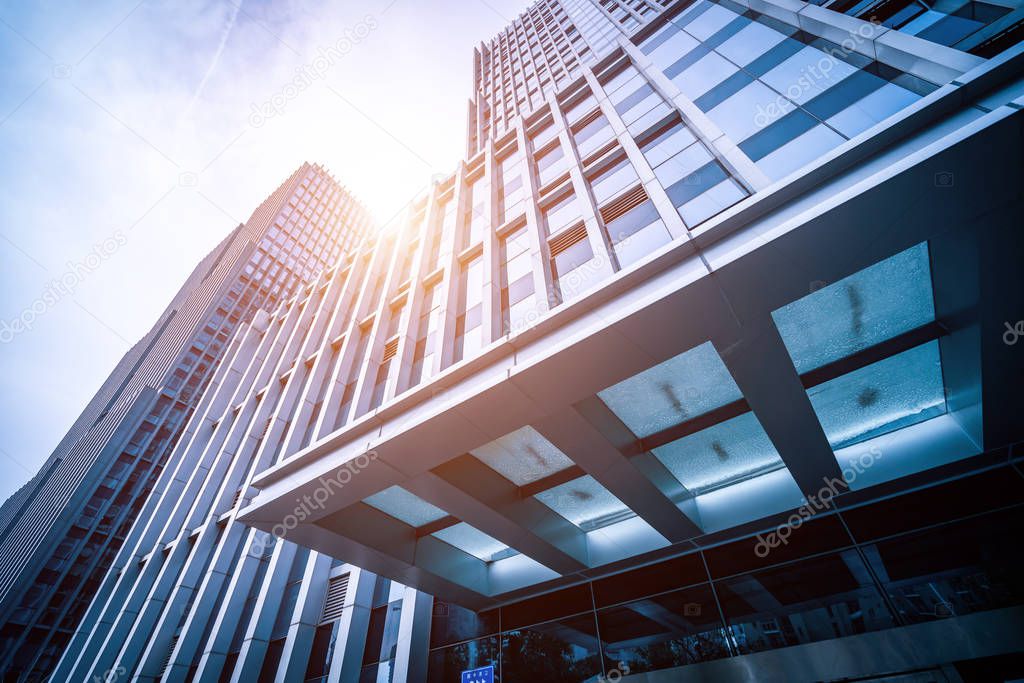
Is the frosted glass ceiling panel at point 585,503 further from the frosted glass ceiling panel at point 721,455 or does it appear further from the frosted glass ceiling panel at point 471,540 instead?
the frosted glass ceiling panel at point 471,540

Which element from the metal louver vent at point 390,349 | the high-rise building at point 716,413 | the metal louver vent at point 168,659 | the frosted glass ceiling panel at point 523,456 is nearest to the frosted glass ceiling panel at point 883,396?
the high-rise building at point 716,413

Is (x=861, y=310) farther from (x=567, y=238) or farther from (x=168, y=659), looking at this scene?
(x=168, y=659)

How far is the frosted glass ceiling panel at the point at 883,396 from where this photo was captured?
687cm

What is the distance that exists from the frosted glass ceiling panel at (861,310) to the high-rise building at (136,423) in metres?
28.5

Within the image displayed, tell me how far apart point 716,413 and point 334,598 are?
460 inches

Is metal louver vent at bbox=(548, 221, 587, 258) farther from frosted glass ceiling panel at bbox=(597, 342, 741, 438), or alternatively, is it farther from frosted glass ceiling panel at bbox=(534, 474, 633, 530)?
frosted glass ceiling panel at bbox=(534, 474, 633, 530)

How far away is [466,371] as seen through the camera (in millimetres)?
6801

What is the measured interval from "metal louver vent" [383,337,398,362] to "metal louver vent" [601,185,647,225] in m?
7.57

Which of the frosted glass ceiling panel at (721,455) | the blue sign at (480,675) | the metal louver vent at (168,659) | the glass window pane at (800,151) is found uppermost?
the glass window pane at (800,151)

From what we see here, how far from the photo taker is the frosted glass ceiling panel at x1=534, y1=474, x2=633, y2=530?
28.5ft

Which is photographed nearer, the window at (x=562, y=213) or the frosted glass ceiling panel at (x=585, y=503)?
the frosted glass ceiling panel at (x=585, y=503)

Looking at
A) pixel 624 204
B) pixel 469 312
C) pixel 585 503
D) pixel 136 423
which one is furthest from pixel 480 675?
pixel 136 423

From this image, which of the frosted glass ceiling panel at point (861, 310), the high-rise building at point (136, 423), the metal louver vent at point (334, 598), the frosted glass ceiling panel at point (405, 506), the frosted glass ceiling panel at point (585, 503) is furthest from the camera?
the high-rise building at point (136, 423)

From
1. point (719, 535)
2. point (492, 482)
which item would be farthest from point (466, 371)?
point (719, 535)
